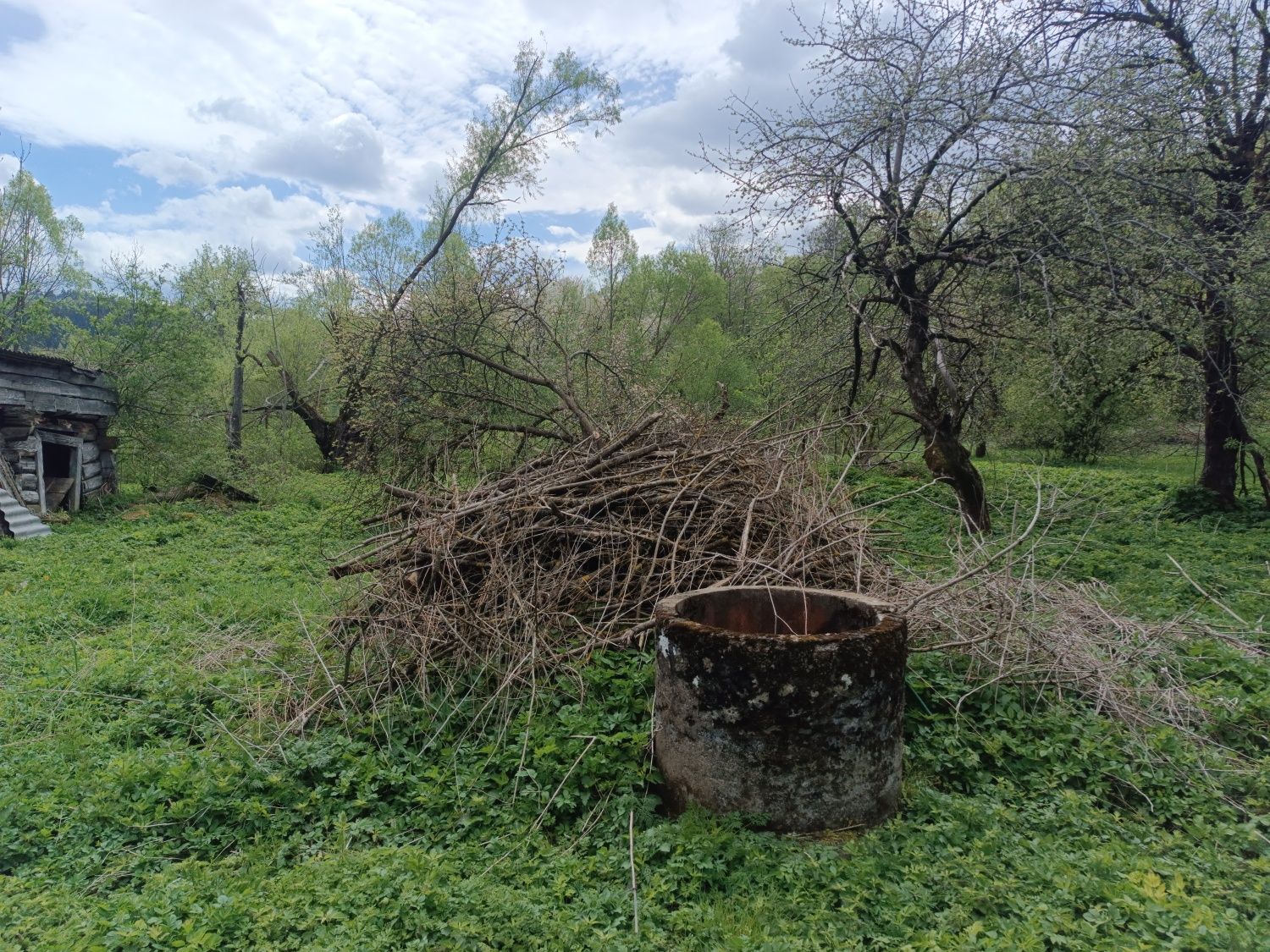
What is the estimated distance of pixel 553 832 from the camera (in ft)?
12.4

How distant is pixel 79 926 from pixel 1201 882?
4.44m

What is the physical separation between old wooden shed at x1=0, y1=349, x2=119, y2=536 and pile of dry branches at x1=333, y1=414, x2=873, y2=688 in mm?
9559

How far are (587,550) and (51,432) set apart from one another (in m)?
12.9

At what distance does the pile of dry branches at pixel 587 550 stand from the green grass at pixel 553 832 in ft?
1.57

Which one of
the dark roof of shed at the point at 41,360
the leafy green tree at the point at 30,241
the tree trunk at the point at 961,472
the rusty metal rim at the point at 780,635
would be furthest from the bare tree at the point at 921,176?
the leafy green tree at the point at 30,241

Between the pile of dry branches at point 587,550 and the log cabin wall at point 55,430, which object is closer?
the pile of dry branches at point 587,550

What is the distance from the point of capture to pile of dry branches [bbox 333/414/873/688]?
16.6ft

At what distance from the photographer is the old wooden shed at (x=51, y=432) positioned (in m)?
12.4

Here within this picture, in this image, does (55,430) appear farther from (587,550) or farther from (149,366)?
(587,550)

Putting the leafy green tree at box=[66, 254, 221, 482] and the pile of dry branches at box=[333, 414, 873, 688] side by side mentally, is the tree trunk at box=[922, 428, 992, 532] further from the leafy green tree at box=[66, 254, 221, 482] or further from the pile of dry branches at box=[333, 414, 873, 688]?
the leafy green tree at box=[66, 254, 221, 482]

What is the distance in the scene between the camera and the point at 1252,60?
8.59 meters

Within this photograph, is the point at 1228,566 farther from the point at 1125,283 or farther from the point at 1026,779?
the point at 1026,779

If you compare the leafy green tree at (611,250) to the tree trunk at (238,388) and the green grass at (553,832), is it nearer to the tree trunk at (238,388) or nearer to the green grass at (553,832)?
the tree trunk at (238,388)

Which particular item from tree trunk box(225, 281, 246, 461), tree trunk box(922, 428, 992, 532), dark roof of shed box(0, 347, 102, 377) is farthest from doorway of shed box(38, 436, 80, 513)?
tree trunk box(922, 428, 992, 532)
